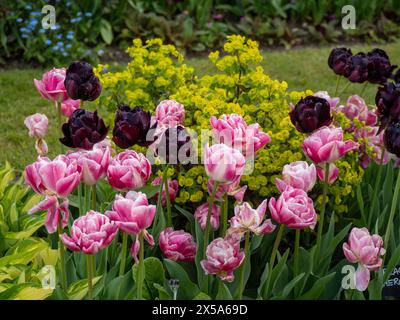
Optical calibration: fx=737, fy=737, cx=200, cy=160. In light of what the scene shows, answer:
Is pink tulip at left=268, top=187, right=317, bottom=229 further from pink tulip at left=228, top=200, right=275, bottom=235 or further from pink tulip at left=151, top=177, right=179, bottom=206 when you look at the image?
pink tulip at left=151, top=177, right=179, bottom=206

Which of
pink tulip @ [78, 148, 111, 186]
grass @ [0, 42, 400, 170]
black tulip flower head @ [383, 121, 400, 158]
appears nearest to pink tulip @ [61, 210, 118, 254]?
pink tulip @ [78, 148, 111, 186]

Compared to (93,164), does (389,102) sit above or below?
above

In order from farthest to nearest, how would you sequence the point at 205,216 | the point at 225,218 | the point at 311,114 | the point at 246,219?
the point at 205,216, the point at 225,218, the point at 311,114, the point at 246,219

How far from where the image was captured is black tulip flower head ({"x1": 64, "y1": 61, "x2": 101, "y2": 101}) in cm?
242

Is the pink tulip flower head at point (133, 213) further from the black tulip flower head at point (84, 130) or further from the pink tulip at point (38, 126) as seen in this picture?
the pink tulip at point (38, 126)

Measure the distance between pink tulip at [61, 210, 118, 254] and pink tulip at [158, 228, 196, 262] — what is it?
53 centimetres

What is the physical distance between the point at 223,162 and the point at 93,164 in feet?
1.24

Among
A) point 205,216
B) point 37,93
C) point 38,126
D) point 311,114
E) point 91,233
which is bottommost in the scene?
point 37,93

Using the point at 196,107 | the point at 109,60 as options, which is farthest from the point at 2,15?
the point at 196,107

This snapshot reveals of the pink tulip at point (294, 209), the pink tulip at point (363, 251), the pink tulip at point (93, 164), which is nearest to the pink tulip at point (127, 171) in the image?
the pink tulip at point (93, 164)

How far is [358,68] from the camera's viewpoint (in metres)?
2.90

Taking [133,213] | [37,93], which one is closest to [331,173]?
[133,213]

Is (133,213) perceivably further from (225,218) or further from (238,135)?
(225,218)
